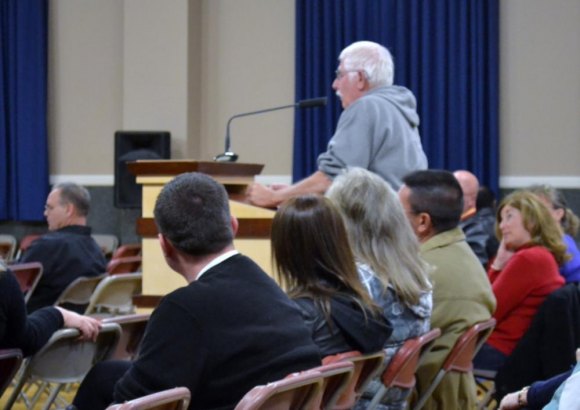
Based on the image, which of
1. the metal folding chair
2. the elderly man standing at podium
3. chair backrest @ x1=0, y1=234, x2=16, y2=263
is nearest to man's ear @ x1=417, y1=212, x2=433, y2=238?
the elderly man standing at podium

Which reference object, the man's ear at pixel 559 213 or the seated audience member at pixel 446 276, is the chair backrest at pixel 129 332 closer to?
the seated audience member at pixel 446 276

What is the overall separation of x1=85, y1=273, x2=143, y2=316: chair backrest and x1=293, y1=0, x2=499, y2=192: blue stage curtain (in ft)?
11.4

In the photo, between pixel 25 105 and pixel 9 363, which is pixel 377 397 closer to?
pixel 9 363

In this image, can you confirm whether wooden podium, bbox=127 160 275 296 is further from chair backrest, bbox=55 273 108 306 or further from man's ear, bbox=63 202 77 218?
man's ear, bbox=63 202 77 218

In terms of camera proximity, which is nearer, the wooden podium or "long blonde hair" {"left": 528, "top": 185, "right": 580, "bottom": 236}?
the wooden podium

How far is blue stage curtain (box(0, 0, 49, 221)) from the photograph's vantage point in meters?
9.17

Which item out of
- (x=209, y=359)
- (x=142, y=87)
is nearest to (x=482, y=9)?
(x=142, y=87)

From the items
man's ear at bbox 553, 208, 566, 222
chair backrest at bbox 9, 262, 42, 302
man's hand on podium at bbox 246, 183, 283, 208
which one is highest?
man's hand on podium at bbox 246, 183, 283, 208

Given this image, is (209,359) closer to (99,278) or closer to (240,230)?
(240,230)

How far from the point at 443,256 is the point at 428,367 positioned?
0.41 m

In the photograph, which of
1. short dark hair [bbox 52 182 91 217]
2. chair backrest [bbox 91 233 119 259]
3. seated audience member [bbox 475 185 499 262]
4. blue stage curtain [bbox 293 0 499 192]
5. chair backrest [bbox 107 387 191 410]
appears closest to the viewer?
chair backrest [bbox 107 387 191 410]

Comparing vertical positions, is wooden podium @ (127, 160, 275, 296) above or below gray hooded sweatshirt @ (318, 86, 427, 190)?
below

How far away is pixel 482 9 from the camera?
26.3 feet

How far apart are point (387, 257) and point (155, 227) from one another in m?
1.21
